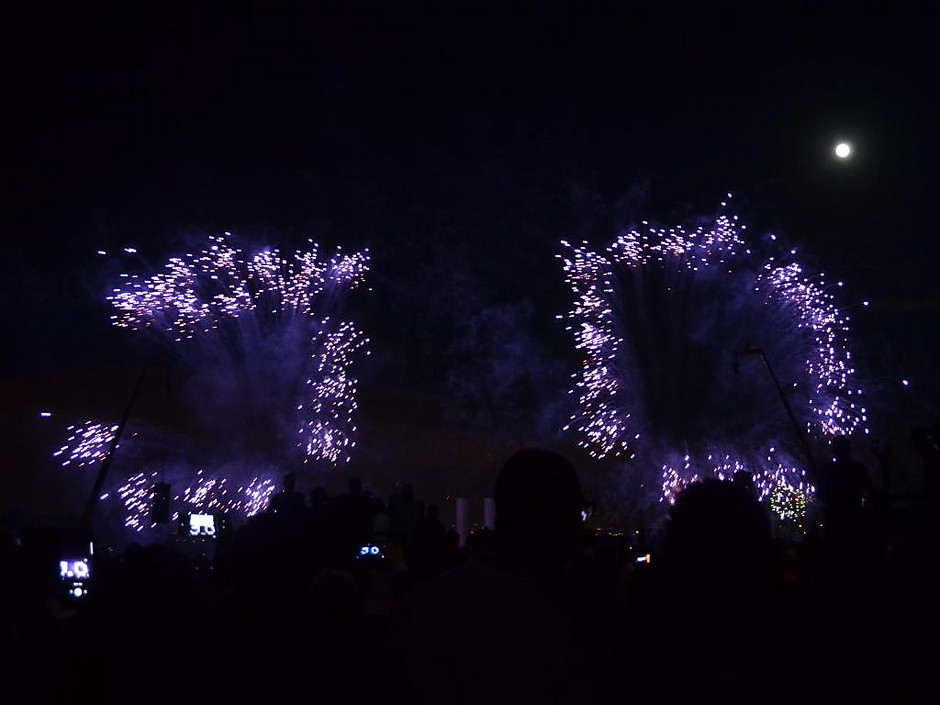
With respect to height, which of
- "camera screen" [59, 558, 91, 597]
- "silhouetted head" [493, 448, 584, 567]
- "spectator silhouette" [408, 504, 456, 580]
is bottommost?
"camera screen" [59, 558, 91, 597]

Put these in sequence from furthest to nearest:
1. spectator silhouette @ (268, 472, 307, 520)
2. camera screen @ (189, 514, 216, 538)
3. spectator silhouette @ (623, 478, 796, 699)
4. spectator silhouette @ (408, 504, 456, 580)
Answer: camera screen @ (189, 514, 216, 538), spectator silhouette @ (268, 472, 307, 520), spectator silhouette @ (408, 504, 456, 580), spectator silhouette @ (623, 478, 796, 699)

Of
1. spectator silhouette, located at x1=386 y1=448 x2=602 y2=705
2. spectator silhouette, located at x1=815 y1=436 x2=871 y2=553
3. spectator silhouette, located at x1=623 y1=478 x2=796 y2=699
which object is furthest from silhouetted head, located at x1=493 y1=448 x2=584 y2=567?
spectator silhouette, located at x1=815 y1=436 x2=871 y2=553

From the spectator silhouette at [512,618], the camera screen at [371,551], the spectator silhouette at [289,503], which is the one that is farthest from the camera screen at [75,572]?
the spectator silhouette at [512,618]

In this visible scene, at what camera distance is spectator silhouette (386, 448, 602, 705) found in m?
2.61

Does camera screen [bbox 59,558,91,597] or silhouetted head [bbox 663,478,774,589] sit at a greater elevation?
silhouetted head [bbox 663,478,774,589]

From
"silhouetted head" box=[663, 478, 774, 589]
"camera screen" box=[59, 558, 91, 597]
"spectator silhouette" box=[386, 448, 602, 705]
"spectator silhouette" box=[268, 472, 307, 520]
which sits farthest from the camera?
"spectator silhouette" box=[268, 472, 307, 520]

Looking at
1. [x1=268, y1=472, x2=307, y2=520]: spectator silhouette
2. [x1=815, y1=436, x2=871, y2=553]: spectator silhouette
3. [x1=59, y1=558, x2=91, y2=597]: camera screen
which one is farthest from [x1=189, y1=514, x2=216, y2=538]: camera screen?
[x1=815, y1=436, x2=871, y2=553]: spectator silhouette

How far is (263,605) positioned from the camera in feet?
16.6

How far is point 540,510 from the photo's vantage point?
9.57 ft

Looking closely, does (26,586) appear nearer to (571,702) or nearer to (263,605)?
(263,605)

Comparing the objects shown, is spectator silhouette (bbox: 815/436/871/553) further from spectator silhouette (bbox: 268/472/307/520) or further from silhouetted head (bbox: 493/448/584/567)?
silhouetted head (bbox: 493/448/584/567)

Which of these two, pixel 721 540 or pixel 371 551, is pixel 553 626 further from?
pixel 371 551

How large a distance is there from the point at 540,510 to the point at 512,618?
0.37 meters

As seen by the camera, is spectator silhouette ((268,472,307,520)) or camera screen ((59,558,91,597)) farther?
spectator silhouette ((268,472,307,520))
